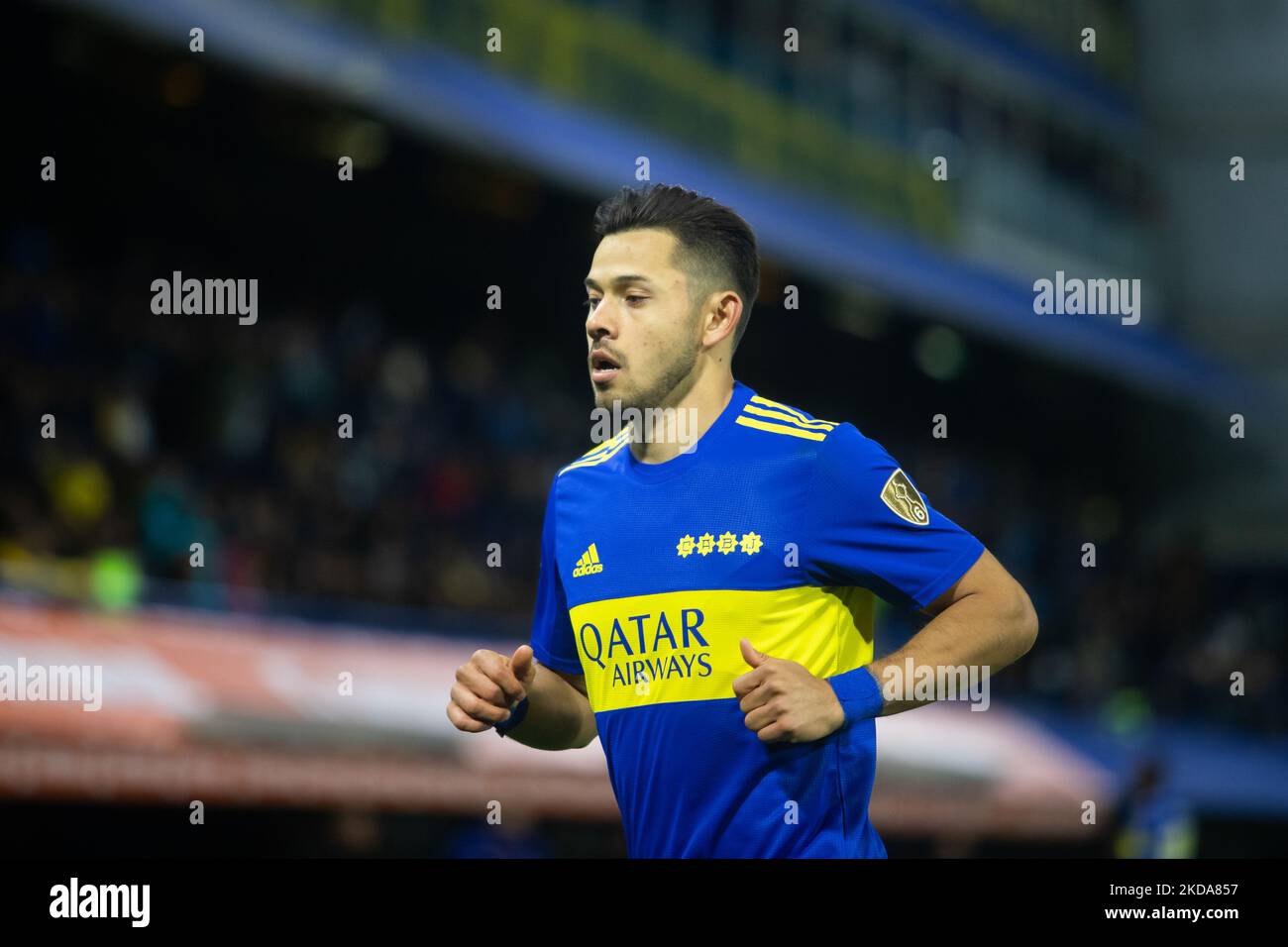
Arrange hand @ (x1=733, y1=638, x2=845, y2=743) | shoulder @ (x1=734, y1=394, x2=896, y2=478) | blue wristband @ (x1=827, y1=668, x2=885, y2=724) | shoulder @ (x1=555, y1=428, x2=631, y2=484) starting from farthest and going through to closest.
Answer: shoulder @ (x1=555, y1=428, x2=631, y2=484), shoulder @ (x1=734, y1=394, x2=896, y2=478), blue wristband @ (x1=827, y1=668, x2=885, y2=724), hand @ (x1=733, y1=638, x2=845, y2=743)

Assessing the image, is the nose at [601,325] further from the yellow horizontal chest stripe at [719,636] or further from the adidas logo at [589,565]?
the yellow horizontal chest stripe at [719,636]

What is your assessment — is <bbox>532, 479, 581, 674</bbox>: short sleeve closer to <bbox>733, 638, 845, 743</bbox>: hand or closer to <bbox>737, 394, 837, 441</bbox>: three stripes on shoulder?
<bbox>737, 394, 837, 441</bbox>: three stripes on shoulder

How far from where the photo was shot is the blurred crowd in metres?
11.9

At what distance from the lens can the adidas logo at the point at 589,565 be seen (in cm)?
490

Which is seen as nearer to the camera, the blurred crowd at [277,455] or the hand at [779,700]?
the hand at [779,700]

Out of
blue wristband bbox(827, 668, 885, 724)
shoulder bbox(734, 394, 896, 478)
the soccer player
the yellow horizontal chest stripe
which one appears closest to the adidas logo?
the soccer player

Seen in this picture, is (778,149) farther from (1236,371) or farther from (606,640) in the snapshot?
(606,640)

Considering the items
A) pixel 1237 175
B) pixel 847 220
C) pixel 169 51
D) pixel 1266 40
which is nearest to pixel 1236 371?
pixel 1237 175

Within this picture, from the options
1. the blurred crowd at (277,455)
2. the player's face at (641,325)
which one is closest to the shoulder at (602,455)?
the player's face at (641,325)

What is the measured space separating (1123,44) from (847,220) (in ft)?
42.2

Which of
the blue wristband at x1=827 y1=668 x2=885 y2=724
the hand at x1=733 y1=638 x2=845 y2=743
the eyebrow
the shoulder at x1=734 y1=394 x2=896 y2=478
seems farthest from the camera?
the eyebrow

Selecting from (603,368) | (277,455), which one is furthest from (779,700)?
(277,455)

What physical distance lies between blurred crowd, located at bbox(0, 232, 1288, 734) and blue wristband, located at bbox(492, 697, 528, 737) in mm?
6261

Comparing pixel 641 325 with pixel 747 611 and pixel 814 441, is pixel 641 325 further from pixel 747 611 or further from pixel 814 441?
pixel 747 611
